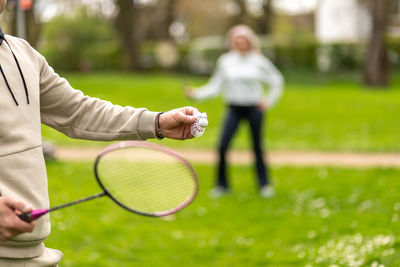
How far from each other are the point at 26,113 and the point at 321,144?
11.8 metres

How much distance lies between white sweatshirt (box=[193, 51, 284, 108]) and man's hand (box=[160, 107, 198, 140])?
5.63 metres

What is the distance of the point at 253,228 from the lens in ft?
23.4

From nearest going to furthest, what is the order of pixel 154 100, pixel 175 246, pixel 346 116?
pixel 175 246, pixel 346 116, pixel 154 100

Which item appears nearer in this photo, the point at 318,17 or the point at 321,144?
the point at 321,144

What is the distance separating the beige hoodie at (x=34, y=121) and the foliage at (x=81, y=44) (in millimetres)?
32073

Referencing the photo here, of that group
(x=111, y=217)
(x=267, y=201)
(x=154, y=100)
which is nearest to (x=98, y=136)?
(x=111, y=217)

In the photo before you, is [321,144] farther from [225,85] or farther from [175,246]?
[175,246]

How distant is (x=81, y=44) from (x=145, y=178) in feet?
117

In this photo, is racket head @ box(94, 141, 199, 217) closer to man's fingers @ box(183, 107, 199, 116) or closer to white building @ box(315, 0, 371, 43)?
man's fingers @ box(183, 107, 199, 116)

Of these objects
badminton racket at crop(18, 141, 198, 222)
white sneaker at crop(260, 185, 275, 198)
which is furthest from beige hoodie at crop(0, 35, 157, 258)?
white sneaker at crop(260, 185, 275, 198)

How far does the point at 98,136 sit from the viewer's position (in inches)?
107

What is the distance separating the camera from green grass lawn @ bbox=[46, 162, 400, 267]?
19.7ft

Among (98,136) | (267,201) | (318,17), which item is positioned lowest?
(318,17)

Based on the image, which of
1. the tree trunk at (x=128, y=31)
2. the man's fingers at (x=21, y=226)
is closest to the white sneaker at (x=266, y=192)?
the man's fingers at (x=21, y=226)
